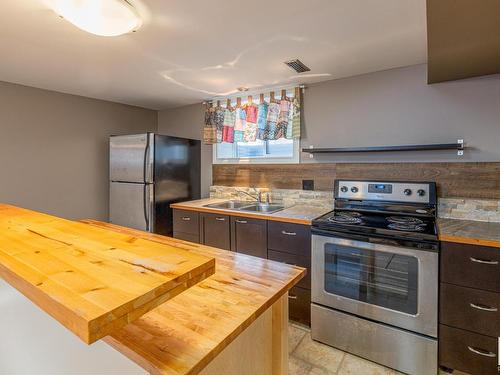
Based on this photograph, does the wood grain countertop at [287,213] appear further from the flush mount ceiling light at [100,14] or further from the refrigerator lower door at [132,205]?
the flush mount ceiling light at [100,14]

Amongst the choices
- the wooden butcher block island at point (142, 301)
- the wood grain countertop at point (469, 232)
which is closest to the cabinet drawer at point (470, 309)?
the wood grain countertop at point (469, 232)

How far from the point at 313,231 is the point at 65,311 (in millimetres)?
1853

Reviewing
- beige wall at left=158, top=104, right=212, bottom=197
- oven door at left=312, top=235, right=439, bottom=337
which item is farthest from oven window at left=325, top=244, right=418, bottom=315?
beige wall at left=158, top=104, right=212, bottom=197

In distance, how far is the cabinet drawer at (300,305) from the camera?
2.30 meters

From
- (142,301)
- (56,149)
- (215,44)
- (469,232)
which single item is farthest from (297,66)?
(56,149)

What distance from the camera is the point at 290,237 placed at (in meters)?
2.36

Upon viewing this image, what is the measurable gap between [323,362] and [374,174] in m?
1.58

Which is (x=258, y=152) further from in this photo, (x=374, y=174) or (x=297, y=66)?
(x=374, y=174)

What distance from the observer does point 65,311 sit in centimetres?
53

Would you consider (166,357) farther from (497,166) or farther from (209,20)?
(497,166)

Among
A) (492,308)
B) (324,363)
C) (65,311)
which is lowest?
(324,363)

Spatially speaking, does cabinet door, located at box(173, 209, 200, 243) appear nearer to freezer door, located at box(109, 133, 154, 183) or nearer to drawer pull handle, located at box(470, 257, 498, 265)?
freezer door, located at box(109, 133, 154, 183)

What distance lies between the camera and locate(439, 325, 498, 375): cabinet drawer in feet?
5.46

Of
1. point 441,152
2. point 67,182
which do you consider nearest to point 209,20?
point 441,152
